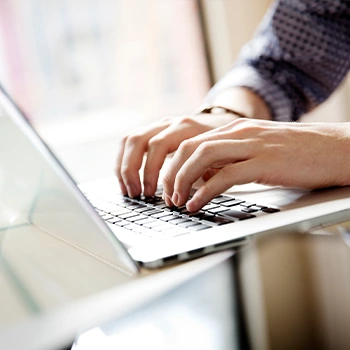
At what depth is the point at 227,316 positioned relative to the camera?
4.59 ft

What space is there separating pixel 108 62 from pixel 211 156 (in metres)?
1.10

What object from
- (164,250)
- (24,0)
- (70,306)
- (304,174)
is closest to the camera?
(70,306)

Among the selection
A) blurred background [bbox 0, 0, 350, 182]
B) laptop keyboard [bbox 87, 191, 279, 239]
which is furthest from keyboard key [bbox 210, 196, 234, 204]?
blurred background [bbox 0, 0, 350, 182]

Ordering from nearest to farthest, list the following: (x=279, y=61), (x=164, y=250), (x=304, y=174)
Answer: (x=164, y=250) < (x=304, y=174) < (x=279, y=61)

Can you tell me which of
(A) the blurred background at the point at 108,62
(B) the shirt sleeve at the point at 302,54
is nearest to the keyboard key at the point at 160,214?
(B) the shirt sleeve at the point at 302,54

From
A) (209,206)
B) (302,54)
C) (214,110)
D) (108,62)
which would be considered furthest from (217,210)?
(108,62)

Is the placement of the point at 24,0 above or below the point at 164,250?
above

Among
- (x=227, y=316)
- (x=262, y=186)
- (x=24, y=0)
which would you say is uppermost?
(x=24, y=0)

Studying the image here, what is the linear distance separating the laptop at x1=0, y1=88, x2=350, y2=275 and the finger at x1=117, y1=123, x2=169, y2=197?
115mm

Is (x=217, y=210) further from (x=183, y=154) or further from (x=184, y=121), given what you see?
(x=184, y=121)

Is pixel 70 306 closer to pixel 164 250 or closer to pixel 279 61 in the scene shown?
pixel 164 250

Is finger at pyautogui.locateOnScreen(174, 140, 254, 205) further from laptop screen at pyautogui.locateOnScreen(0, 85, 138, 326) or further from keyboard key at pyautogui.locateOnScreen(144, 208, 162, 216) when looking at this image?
laptop screen at pyautogui.locateOnScreen(0, 85, 138, 326)

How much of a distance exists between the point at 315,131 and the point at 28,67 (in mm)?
1063

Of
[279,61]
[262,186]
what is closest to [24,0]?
[279,61]
